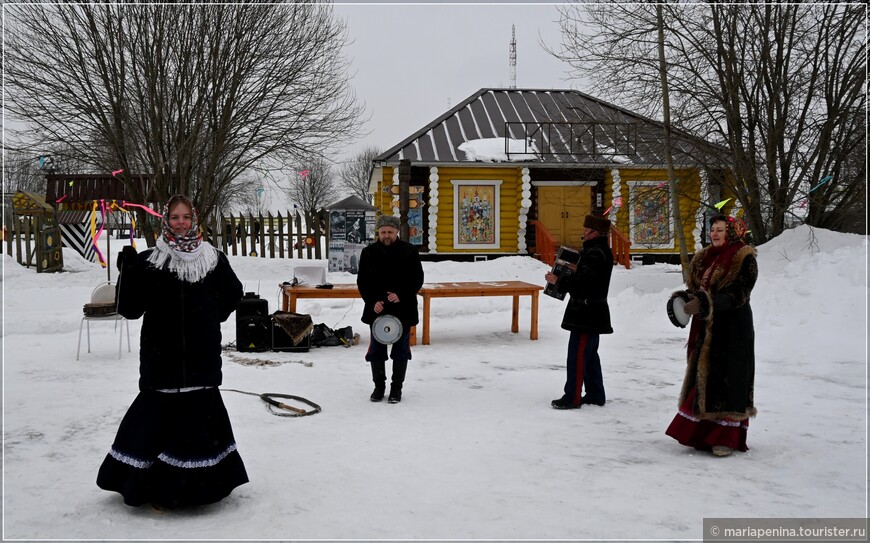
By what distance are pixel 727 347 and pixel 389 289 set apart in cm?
296

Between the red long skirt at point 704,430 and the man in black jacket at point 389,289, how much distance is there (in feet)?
8.17

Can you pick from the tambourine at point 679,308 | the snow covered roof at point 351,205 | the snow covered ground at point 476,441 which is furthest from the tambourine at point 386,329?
the snow covered roof at point 351,205

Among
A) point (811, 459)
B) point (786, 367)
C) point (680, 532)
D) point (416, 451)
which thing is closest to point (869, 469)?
point (811, 459)

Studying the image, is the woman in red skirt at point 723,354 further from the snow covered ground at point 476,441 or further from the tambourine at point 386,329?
the tambourine at point 386,329

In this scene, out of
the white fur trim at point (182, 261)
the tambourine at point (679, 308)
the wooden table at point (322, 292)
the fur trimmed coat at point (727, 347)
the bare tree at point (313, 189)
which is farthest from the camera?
the bare tree at point (313, 189)

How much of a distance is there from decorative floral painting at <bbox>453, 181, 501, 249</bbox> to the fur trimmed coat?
50.6 feet

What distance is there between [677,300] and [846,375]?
3394 mm

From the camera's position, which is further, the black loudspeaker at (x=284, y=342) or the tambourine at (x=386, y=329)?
the black loudspeaker at (x=284, y=342)

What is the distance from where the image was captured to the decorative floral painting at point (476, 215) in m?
19.9

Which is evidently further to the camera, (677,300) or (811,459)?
(677,300)

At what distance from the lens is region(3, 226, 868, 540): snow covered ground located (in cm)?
354

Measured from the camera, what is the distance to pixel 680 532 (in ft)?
11.0

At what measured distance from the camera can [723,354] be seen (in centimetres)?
460

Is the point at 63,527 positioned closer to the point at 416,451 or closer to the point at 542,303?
the point at 416,451
